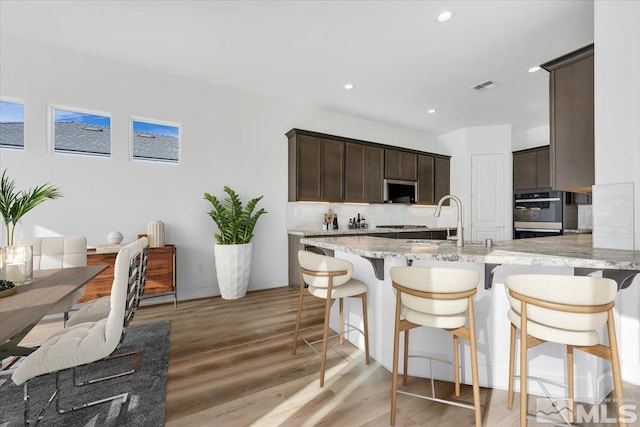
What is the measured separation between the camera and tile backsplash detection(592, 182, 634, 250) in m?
1.84

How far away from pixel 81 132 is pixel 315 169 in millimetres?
3082

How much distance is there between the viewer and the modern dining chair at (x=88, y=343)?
1260mm

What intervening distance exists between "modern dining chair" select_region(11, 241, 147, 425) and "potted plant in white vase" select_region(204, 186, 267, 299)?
2.03 metres

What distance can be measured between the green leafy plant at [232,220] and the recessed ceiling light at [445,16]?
2.86 meters

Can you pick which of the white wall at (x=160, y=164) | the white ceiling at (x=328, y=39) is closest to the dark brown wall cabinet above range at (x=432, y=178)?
the white ceiling at (x=328, y=39)

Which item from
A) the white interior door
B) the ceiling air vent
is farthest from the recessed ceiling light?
the white interior door

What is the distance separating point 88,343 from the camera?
4.60 feet

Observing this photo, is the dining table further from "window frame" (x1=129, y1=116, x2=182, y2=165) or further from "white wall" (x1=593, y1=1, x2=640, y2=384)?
"white wall" (x1=593, y1=1, x2=640, y2=384)

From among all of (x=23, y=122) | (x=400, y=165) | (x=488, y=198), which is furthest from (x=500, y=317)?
(x=23, y=122)

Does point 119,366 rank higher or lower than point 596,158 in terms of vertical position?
lower

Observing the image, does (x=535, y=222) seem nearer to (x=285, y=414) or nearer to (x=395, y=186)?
(x=395, y=186)

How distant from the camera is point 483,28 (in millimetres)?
2676

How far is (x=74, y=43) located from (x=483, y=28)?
14.4 feet

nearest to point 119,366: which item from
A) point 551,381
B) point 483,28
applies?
point 551,381
